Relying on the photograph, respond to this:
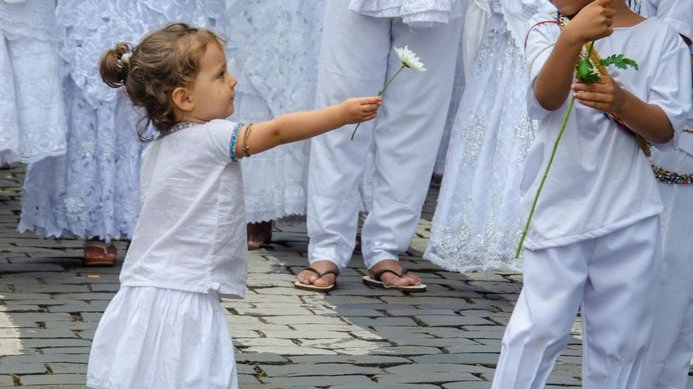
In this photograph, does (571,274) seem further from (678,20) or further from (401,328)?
(401,328)

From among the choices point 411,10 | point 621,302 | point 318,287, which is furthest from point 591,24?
point 318,287

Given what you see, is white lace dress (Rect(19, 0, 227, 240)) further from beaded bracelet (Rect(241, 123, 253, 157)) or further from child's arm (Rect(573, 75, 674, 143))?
child's arm (Rect(573, 75, 674, 143))

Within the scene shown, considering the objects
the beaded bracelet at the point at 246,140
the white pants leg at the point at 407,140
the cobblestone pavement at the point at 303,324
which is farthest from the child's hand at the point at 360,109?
the white pants leg at the point at 407,140

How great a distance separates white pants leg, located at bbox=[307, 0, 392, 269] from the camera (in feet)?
20.7

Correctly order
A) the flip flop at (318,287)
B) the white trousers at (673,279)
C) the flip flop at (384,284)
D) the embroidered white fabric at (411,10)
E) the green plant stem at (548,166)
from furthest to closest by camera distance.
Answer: the flip flop at (384,284) < the flip flop at (318,287) < the embroidered white fabric at (411,10) < the white trousers at (673,279) < the green plant stem at (548,166)

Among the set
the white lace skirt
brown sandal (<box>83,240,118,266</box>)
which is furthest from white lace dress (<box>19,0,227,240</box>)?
the white lace skirt

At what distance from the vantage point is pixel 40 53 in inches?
253

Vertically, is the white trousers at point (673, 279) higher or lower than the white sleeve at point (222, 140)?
lower

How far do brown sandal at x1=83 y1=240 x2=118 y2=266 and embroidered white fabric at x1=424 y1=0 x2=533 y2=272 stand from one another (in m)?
1.44

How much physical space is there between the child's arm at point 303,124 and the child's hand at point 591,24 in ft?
1.57

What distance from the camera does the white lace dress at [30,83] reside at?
20.6 ft

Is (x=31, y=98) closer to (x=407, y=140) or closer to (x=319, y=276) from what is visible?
(x=319, y=276)

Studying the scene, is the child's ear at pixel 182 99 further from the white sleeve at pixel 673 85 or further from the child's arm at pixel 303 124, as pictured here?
the white sleeve at pixel 673 85

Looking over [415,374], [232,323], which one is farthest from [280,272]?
[415,374]
